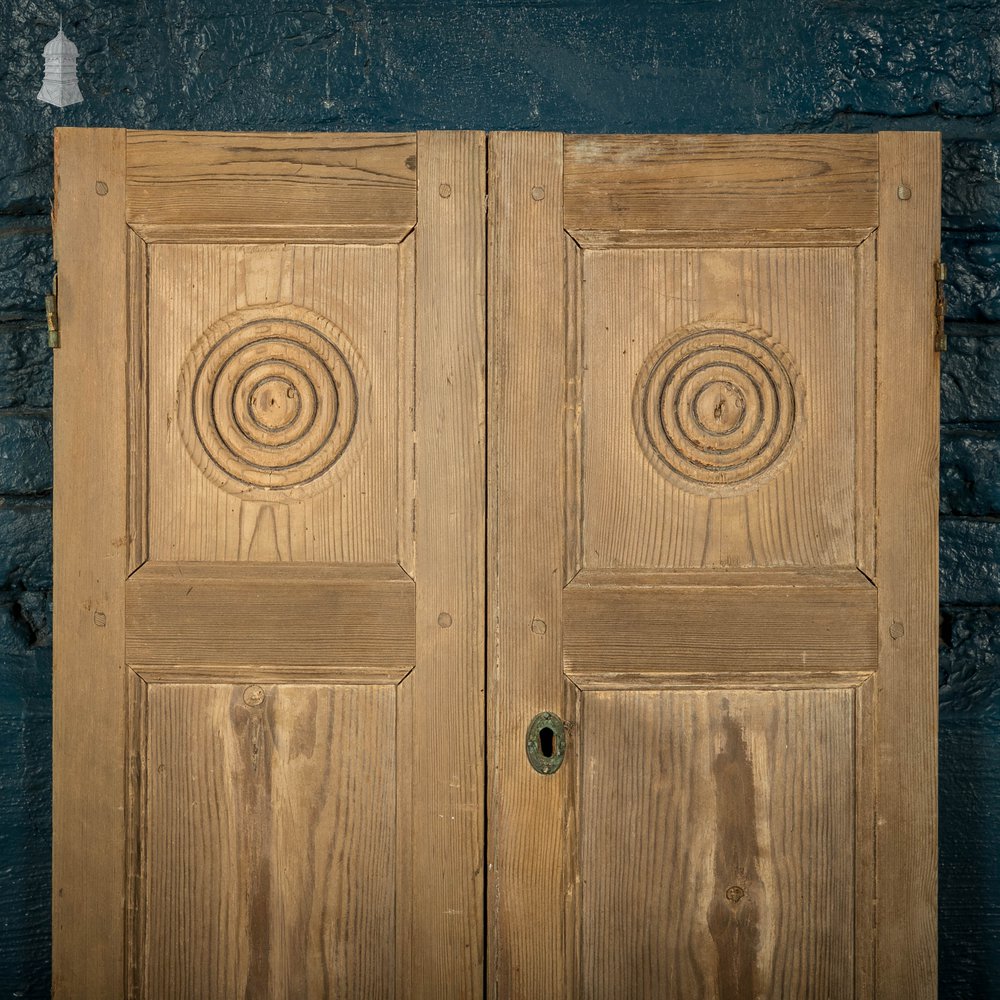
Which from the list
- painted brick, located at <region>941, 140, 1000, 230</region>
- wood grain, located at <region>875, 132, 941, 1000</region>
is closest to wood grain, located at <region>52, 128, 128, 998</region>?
wood grain, located at <region>875, 132, 941, 1000</region>

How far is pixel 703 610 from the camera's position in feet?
4.18

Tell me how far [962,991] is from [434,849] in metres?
0.97

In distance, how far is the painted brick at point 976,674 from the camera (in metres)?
1.44

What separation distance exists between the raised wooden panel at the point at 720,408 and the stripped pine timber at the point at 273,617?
0.32 meters

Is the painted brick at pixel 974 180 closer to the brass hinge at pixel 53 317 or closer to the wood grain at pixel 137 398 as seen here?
the wood grain at pixel 137 398

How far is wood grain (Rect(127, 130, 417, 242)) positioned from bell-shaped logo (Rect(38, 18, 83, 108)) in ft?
1.00

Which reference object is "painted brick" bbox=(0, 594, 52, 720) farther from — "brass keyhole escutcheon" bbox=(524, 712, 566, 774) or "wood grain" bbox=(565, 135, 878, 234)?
"wood grain" bbox=(565, 135, 878, 234)

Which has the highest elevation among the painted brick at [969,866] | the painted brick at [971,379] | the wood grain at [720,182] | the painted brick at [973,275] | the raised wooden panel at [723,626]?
the wood grain at [720,182]

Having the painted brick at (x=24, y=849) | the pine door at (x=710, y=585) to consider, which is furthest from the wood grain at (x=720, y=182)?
the painted brick at (x=24, y=849)

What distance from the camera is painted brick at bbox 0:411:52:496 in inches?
57.1

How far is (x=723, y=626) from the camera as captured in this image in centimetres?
127

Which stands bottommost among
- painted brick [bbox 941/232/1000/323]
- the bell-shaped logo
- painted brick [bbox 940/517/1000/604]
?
painted brick [bbox 940/517/1000/604]

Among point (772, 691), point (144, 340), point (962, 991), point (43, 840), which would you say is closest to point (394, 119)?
point (144, 340)

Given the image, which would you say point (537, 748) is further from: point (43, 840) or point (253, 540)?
point (43, 840)
